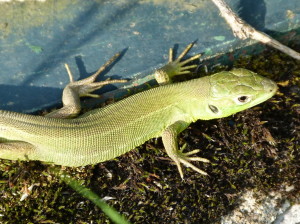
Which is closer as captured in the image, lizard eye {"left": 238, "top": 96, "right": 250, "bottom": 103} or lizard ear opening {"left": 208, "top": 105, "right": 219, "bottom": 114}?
lizard eye {"left": 238, "top": 96, "right": 250, "bottom": 103}

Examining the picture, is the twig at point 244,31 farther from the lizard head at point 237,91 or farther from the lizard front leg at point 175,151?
the lizard front leg at point 175,151

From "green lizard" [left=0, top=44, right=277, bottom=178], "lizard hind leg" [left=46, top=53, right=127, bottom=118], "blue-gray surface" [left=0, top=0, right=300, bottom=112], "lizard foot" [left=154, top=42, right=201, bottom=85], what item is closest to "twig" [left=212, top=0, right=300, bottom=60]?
"blue-gray surface" [left=0, top=0, right=300, bottom=112]

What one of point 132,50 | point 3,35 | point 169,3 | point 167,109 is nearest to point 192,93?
point 167,109

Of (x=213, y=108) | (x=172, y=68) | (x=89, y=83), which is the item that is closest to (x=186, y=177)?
(x=213, y=108)

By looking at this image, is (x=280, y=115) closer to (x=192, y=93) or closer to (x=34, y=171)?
(x=192, y=93)

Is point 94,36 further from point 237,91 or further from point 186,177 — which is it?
point 186,177

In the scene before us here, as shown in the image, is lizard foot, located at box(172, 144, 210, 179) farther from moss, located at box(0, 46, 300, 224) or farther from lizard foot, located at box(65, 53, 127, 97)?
lizard foot, located at box(65, 53, 127, 97)
